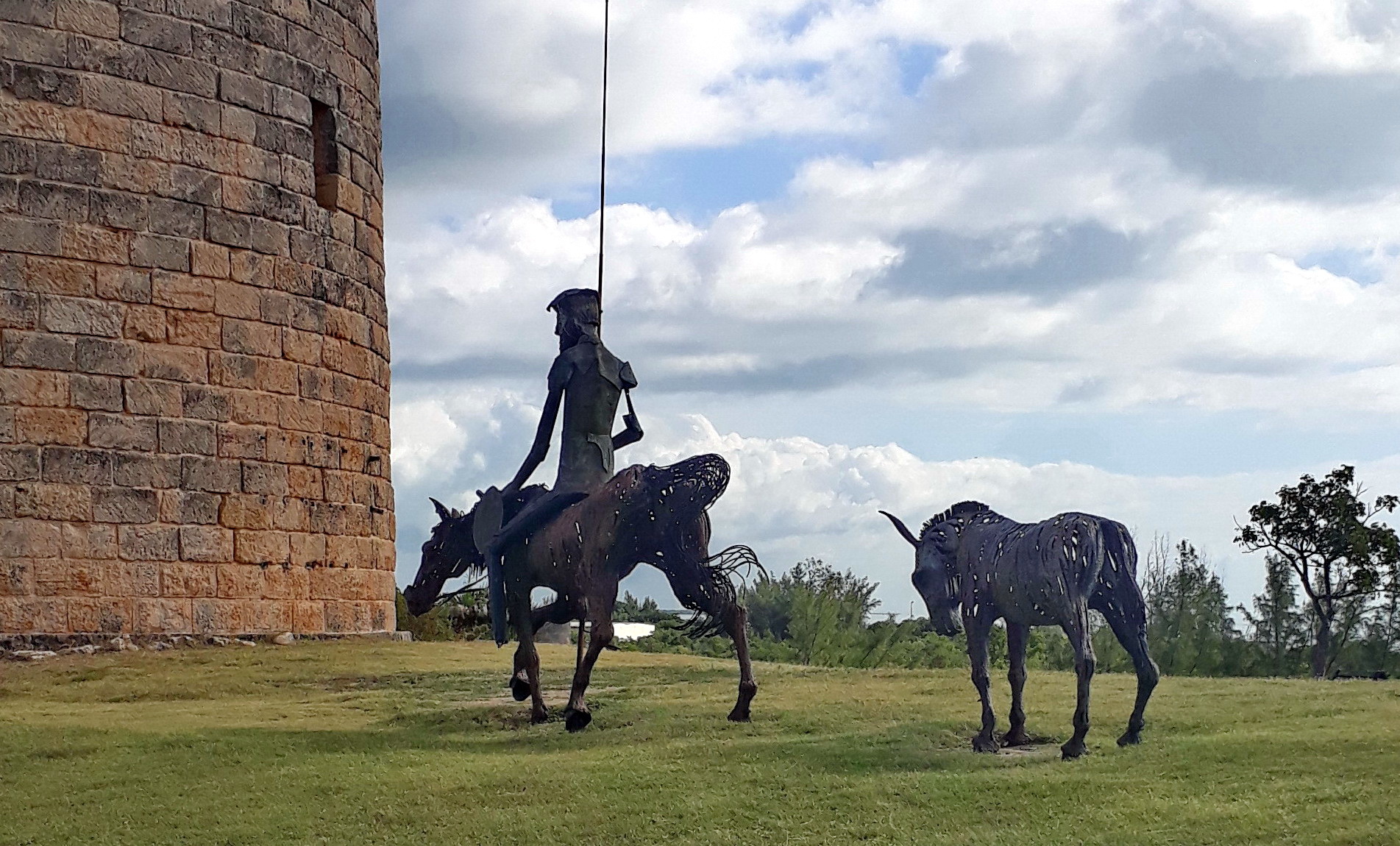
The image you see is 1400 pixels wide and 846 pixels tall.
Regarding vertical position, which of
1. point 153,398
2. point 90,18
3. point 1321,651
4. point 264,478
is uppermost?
point 90,18

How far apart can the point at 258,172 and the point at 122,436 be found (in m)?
3.57

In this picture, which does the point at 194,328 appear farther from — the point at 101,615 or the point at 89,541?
the point at 101,615

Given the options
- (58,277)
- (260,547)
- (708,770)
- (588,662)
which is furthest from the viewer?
(260,547)

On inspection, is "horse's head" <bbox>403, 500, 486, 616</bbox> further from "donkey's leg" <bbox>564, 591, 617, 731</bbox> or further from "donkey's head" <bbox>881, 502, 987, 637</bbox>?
"donkey's head" <bbox>881, 502, 987, 637</bbox>

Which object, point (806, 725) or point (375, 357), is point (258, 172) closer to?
point (375, 357)

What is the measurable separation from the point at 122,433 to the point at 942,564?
10.1m

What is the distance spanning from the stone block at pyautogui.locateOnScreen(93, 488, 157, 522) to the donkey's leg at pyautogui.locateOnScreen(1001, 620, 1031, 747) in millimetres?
10520

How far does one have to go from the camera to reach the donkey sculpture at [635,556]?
11.7 metres

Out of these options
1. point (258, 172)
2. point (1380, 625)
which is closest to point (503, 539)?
point (258, 172)

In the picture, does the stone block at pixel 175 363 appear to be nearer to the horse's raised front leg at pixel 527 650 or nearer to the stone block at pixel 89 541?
the stone block at pixel 89 541

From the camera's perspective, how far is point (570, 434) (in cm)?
1247

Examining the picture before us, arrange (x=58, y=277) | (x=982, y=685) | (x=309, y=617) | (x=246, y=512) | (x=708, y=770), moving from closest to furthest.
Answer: (x=708, y=770), (x=982, y=685), (x=58, y=277), (x=246, y=512), (x=309, y=617)

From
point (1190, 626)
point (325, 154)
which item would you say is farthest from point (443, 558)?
point (1190, 626)

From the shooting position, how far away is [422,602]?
13.9m
